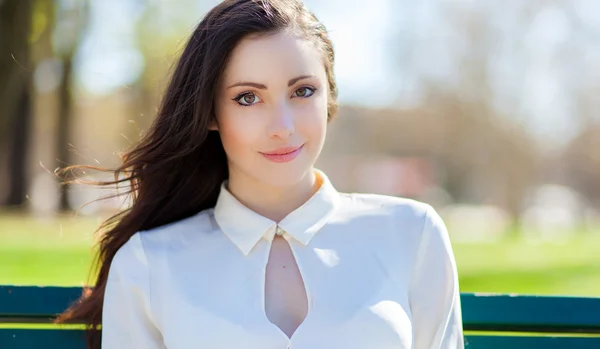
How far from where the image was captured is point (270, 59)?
2.77 meters

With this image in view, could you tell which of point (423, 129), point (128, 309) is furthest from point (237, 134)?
point (423, 129)

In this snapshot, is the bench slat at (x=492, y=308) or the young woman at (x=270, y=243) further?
the bench slat at (x=492, y=308)

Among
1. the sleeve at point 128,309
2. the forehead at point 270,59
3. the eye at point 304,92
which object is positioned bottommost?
the sleeve at point 128,309

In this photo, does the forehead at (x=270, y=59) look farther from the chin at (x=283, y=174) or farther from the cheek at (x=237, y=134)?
the chin at (x=283, y=174)

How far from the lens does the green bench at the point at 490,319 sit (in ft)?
10.1

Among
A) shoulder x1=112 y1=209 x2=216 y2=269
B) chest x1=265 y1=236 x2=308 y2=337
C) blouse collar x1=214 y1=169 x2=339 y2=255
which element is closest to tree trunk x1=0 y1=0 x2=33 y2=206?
shoulder x1=112 y1=209 x2=216 y2=269

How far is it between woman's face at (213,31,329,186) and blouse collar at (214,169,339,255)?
130mm

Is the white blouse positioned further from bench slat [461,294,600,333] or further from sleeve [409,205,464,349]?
bench slat [461,294,600,333]

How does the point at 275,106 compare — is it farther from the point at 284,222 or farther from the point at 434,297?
the point at 434,297

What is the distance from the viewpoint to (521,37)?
117 feet

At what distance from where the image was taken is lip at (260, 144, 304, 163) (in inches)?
110

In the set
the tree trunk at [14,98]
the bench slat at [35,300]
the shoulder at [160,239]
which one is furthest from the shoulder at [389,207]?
the tree trunk at [14,98]

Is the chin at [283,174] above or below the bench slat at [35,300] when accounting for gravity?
above

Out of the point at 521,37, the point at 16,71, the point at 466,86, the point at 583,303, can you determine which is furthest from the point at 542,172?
the point at 583,303
